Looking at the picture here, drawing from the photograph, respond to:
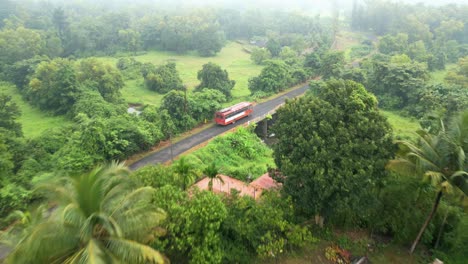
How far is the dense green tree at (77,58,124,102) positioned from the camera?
4600 centimetres

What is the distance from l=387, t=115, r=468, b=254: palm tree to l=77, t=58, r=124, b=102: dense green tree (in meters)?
38.3

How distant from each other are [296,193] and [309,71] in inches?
1774

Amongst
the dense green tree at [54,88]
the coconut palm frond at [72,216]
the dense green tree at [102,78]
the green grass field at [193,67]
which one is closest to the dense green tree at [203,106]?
the green grass field at [193,67]

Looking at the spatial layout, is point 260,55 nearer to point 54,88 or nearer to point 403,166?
point 54,88

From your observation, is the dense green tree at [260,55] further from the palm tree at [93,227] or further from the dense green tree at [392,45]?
the palm tree at [93,227]

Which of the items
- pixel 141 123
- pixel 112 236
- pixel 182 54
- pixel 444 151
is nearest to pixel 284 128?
pixel 444 151

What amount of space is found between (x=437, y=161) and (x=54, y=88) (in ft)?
142

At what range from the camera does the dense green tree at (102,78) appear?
151ft

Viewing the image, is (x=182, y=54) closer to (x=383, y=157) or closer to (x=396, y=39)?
(x=396, y=39)

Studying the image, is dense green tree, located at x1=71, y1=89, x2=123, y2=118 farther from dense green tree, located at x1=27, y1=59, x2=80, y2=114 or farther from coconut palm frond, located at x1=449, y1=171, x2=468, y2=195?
coconut palm frond, located at x1=449, y1=171, x2=468, y2=195

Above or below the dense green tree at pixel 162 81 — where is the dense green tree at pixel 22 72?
above

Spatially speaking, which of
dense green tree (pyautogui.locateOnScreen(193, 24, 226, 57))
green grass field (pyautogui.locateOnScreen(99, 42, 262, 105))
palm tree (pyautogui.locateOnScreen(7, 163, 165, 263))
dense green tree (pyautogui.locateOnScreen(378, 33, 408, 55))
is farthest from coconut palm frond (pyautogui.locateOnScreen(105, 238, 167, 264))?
dense green tree (pyautogui.locateOnScreen(378, 33, 408, 55))

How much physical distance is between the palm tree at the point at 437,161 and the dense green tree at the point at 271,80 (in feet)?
A: 119

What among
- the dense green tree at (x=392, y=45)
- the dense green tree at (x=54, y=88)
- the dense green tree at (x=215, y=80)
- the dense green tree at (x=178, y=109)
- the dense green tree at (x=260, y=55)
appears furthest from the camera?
the dense green tree at (x=260, y=55)
